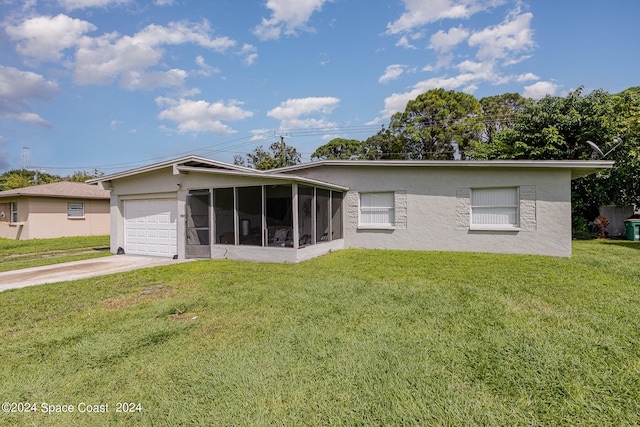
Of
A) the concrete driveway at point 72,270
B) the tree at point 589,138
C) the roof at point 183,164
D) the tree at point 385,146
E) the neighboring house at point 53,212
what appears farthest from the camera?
the tree at point 385,146

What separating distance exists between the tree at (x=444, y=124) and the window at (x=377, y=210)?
1909 cm

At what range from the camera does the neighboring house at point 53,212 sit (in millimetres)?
16422

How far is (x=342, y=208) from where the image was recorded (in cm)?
1116

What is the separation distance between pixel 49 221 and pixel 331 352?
21.0 m

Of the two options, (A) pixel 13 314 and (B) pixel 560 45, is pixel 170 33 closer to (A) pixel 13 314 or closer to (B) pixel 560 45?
(A) pixel 13 314

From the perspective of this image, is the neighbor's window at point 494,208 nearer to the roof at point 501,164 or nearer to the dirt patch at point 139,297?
the roof at point 501,164

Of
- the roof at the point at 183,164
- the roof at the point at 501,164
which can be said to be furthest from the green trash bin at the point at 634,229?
the roof at the point at 183,164

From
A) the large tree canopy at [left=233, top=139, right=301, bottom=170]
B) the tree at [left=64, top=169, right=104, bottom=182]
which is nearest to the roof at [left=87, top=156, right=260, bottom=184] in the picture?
the large tree canopy at [left=233, top=139, right=301, bottom=170]

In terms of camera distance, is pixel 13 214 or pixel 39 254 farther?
pixel 13 214

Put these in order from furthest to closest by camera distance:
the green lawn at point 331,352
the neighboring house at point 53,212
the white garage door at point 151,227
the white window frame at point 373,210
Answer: the neighboring house at point 53,212 < the white window frame at point 373,210 < the white garage door at point 151,227 < the green lawn at point 331,352

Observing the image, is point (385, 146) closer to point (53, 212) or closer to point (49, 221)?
point (53, 212)

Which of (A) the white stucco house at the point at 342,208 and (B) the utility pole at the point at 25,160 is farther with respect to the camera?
(B) the utility pole at the point at 25,160

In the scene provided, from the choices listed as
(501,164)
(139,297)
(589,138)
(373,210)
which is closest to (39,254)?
(139,297)

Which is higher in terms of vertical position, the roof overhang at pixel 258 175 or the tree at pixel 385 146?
the tree at pixel 385 146
